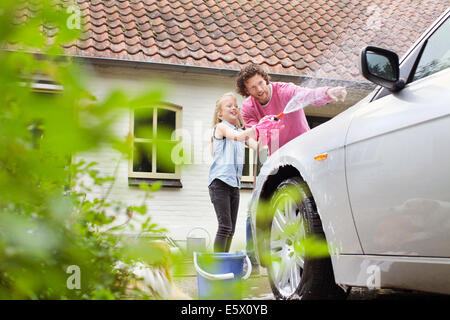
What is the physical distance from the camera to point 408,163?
2.09 metres

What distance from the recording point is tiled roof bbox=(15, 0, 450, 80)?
926 centimetres

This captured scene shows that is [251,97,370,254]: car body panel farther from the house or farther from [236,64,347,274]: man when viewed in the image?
the house

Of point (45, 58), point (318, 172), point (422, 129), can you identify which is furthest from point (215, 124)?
point (45, 58)

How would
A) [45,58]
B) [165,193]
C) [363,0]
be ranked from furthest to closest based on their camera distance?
[363,0], [165,193], [45,58]

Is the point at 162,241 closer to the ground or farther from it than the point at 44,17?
closer to the ground

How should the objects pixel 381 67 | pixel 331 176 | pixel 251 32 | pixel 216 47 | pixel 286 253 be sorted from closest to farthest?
pixel 381 67
pixel 331 176
pixel 286 253
pixel 216 47
pixel 251 32

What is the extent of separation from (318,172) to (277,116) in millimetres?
1319

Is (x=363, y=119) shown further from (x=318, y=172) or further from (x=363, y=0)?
(x=363, y=0)

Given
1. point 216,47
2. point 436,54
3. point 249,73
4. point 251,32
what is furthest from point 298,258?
point 251,32

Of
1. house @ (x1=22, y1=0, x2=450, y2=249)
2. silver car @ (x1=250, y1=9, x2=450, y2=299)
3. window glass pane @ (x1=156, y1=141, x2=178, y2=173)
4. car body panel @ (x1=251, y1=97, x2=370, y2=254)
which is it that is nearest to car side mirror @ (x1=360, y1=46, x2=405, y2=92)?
silver car @ (x1=250, y1=9, x2=450, y2=299)

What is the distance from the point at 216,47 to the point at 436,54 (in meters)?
7.66

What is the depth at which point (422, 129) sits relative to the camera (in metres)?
2.04

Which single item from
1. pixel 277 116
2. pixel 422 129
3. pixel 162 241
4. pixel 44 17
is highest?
pixel 277 116

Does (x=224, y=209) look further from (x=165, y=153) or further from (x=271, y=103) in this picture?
(x=165, y=153)
